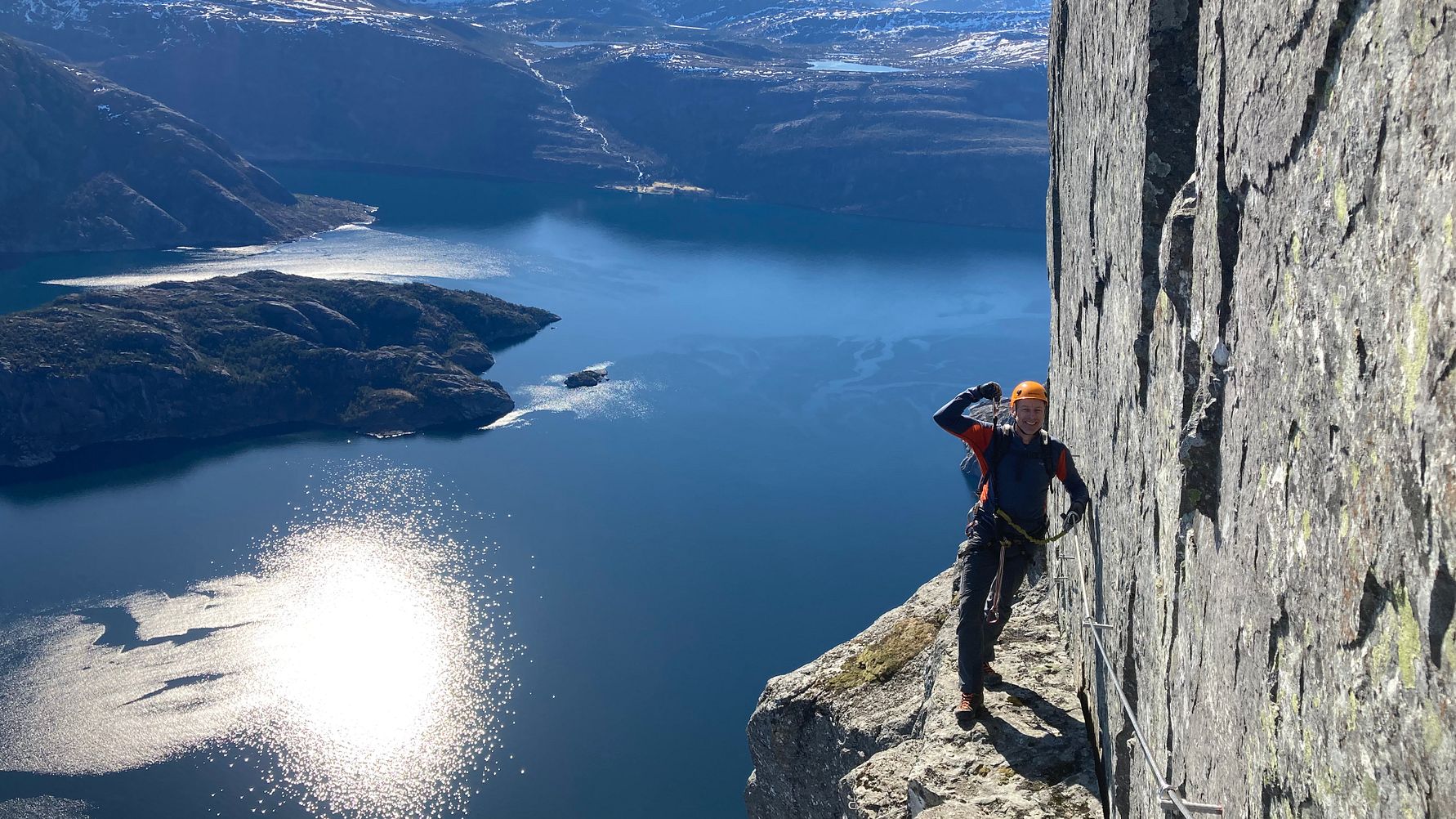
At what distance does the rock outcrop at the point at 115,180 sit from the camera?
129125 mm

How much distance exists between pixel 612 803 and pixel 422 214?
394 ft

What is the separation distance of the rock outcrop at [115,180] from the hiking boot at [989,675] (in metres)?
140

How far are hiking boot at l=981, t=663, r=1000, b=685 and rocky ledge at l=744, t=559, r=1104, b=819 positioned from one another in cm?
9

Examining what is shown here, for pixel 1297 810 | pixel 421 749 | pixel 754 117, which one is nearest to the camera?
pixel 1297 810

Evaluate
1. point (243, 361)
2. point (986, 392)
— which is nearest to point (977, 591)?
point (986, 392)

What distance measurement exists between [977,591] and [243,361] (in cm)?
9301

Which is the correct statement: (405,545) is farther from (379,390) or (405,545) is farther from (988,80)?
(988,80)

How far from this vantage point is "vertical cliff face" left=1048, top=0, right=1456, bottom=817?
103 inches

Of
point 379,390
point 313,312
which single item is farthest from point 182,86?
point 379,390

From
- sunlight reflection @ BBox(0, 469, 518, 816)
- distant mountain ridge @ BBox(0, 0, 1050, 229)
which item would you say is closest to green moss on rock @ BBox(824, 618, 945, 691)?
sunlight reflection @ BBox(0, 469, 518, 816)

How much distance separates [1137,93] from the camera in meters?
6.27

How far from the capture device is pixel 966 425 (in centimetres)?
855

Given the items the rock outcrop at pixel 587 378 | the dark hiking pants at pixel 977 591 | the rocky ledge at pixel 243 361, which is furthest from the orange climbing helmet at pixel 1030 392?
the rocky ledge at pixel 243 361

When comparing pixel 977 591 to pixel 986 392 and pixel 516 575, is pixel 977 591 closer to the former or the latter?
pixel 986 392
